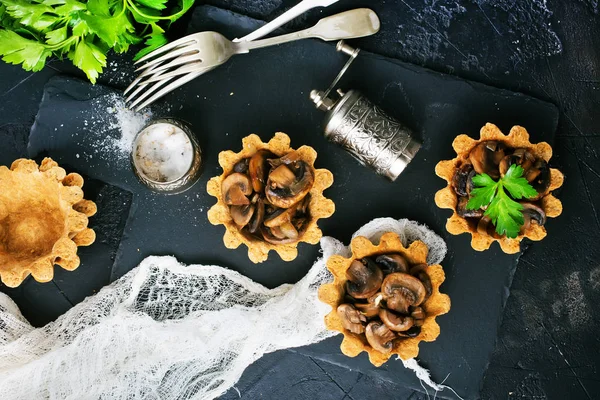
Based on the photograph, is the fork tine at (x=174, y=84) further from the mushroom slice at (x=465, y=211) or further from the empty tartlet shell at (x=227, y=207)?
the mushroom slice at (x=465, y=211)

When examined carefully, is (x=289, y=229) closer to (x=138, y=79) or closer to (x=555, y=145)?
(x=138, y=79)

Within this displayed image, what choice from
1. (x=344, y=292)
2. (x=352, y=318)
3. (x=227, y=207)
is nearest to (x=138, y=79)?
(x=227, y=207)

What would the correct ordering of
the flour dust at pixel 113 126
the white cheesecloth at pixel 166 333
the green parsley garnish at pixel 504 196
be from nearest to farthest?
1. the green parsley garnish at pixel 504 196
2. the white cheesecloth at pixel 166 333
3. the flour dust at pixel 113 126

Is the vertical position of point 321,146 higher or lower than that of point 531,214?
lower

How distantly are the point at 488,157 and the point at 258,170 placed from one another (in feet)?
4.04

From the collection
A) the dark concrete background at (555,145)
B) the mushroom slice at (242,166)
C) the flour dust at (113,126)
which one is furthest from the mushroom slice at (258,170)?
the dark concrete background at (555,145)

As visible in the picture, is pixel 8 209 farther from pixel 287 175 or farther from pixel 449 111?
pixel 449 111

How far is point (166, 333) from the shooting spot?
421 cm

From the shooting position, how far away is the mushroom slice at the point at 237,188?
12.3ft

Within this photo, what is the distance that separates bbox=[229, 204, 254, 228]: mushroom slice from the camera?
376 centimetres

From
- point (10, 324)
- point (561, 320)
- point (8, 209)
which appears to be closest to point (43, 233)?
point (8, 209)

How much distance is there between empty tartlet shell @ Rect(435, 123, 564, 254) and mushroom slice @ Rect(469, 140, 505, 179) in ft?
0.12

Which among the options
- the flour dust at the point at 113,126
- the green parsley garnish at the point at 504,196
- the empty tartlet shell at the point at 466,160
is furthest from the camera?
the flour dust at the point at 113,126

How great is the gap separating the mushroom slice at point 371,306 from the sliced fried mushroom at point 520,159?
0.92 metres
